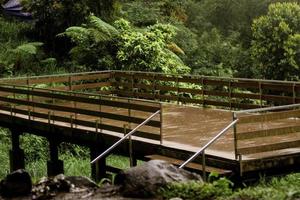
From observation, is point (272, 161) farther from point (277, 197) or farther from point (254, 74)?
point (254, 74)

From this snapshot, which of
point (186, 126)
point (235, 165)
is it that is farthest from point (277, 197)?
point (186, 126)

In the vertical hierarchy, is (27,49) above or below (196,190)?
above

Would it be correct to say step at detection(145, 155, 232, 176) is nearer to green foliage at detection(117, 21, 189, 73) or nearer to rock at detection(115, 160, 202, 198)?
rock at detection(115, 160, 202, 198)

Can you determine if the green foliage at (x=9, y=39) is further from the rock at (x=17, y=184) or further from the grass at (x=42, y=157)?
the rock at (x=17, y=184)

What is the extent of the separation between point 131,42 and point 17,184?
1385cm

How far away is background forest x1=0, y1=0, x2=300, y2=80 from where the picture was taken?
23266 mm

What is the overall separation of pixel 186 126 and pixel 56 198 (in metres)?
5.36

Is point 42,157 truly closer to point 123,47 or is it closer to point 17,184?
point 123,47

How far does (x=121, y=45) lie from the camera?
23.6 metres

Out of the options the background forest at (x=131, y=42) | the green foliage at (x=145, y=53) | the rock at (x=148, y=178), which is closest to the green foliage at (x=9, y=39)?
the background forest at (x=131, y=42)

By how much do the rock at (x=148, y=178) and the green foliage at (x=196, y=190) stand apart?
0.15 meters

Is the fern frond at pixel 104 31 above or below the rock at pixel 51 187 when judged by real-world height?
above

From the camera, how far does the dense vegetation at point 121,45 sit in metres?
22.4

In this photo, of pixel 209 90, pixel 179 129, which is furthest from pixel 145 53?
pixel 179 129
